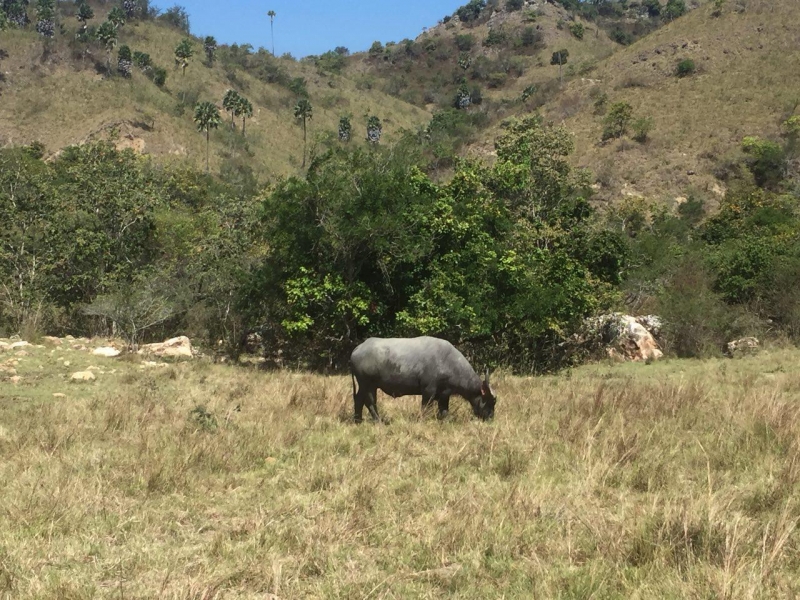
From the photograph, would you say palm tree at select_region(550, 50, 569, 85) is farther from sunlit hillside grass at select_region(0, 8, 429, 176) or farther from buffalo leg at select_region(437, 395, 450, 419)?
buffalo leg at select_region(437, 395, 450, 419)

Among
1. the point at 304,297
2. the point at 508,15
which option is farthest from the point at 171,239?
the point at 508,15

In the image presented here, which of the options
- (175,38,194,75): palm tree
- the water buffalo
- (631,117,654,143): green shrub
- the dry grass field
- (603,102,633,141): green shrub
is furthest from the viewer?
(175,38,194,75): palm tree

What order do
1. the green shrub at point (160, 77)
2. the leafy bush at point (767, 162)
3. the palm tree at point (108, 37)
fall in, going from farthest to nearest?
the green shrub at point (160, 77), the palm tree at point (108, 37), the leafy bush at point (767, 162)

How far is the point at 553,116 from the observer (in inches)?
2746

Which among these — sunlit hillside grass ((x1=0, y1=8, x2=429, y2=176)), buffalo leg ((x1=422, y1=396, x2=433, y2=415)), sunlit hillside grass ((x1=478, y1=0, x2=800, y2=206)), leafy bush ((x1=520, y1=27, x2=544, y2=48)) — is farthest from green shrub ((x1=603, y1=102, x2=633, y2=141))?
leafy bush ((x1=520, y1=27, x2=544, y2=48))

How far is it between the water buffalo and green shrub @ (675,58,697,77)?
70813 millimetres

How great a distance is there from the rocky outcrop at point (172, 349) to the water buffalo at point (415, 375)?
11.0m

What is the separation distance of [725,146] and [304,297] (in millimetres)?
50045

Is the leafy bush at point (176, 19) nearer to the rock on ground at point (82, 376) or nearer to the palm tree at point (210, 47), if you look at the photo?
the palm tree at point (210, 47)

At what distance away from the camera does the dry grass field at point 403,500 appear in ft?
14.0

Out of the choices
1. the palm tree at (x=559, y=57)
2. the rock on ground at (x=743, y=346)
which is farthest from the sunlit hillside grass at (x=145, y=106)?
the rock on ground at (x=743, y=346)

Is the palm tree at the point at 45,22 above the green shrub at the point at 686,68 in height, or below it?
above

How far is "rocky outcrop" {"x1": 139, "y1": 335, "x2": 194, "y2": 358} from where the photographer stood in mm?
18875

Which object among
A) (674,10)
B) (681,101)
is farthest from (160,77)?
(674,10)
